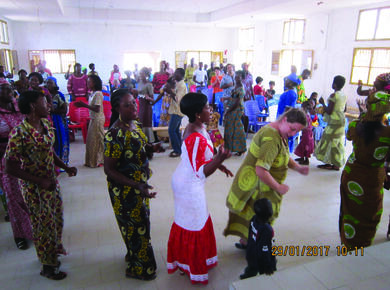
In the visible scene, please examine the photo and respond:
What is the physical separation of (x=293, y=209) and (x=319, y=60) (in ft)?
31.7

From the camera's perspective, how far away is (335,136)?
463 centimetres

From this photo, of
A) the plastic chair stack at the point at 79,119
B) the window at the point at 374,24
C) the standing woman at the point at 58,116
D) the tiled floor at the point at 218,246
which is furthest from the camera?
the window at the point at 374,24

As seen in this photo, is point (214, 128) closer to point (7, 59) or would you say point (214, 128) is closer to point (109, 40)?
point (7, 59)

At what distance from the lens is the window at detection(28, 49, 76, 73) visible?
14664 mm

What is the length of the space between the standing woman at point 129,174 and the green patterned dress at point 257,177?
736 millimetres

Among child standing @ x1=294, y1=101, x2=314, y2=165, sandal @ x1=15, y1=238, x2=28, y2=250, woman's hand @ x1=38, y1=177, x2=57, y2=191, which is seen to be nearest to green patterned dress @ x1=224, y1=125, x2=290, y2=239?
woman's hand @ x1=38, y1=177, x2=57, y2=191

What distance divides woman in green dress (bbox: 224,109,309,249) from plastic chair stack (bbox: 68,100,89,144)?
181 inches

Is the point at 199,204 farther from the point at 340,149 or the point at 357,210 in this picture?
the point at 340,149

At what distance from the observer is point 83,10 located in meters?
12.7

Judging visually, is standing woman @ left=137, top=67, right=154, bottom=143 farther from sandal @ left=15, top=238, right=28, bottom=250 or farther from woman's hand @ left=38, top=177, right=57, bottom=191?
woman's hand @ left=38, top=177, right=57, bottom=191

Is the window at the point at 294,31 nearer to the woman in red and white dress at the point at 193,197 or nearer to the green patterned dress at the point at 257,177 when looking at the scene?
the green patterned dress at the point at 257,177

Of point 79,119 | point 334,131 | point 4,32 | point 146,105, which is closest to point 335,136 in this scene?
point 334,131

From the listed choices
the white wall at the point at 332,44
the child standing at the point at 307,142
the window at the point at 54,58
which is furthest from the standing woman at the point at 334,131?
the window at the point at 54,58

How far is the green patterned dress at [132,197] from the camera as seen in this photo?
6.59 ft
